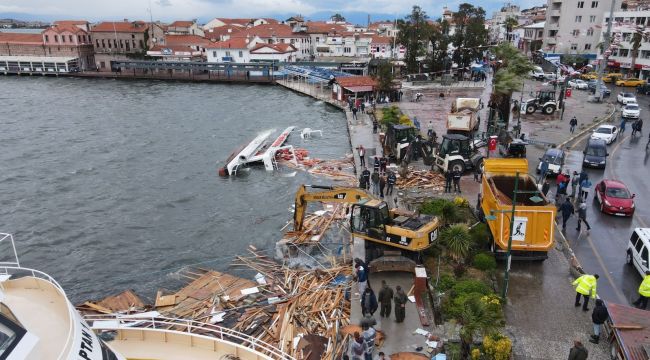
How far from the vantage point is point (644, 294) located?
14.7 meters

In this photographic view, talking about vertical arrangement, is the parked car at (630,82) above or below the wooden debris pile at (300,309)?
above

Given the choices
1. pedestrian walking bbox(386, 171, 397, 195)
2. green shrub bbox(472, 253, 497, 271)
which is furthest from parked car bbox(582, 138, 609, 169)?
green shrub bbox(472, 253, 497, 271)

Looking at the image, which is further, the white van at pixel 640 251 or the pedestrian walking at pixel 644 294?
the white van at pixel 640 251

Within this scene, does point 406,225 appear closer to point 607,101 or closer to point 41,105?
point 607,101

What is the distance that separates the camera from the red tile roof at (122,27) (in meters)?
98.7

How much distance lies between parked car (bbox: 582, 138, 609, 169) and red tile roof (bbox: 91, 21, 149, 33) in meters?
94.1

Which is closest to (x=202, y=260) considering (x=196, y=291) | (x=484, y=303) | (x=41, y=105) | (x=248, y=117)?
(x=196, y=291)

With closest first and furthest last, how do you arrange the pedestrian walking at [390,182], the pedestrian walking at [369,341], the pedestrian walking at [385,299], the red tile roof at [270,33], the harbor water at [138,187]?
the pedestrian walking at [369,341]
the pedestrian walking at [385,299]
the harbor water at [138,187]
the pedestrian walking at [390,182]
the red tile roof at [270,33]

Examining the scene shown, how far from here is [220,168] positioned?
34.5 metres

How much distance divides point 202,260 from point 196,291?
322 centimetres

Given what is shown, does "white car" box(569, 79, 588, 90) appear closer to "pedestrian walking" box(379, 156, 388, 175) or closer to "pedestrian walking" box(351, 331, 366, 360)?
"pedestrian walking" box(379, 156, 388, 175)

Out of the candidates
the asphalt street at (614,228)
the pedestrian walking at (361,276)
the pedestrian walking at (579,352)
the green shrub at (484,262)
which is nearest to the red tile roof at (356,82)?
the asphalt street at (614,228)

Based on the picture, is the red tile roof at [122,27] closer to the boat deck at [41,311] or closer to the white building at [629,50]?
the white building at [629,50]

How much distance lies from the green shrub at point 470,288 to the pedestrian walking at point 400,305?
7.19 ft
